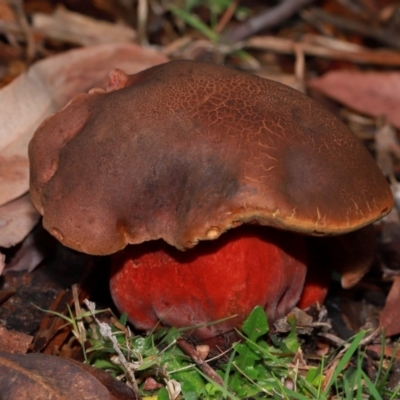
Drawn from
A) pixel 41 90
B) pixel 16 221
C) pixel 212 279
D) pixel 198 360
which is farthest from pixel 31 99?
pixel 198 360

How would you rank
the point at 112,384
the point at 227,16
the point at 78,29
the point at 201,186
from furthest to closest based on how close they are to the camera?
the point at 227,16, the point at 78,29, the point at 112,384, the point at 201,186

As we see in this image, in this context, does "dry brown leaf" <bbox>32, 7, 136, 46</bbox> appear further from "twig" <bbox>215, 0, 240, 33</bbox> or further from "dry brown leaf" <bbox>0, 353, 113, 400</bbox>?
"dry brown leaf" <bbox>0, 353, 113, 400</bbox>

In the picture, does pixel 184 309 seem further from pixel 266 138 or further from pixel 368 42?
pixel 368 42

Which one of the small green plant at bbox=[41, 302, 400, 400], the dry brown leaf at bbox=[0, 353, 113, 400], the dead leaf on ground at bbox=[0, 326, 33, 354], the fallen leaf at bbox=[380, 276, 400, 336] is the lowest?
the fallen leaf at bbox=[380, 276, 400, 336]

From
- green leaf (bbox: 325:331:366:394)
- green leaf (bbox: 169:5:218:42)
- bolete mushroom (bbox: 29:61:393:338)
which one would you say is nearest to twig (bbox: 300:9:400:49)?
green leaf (bbox: 169:5:218:42)

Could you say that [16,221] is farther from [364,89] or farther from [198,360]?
[364,89]

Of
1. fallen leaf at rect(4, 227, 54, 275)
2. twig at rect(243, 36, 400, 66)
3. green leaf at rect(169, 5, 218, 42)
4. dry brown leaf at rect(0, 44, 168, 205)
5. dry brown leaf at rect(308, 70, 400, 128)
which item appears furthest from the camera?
twig at rect(243, 36, 400, 66)

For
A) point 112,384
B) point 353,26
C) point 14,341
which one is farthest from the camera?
point 353,26
